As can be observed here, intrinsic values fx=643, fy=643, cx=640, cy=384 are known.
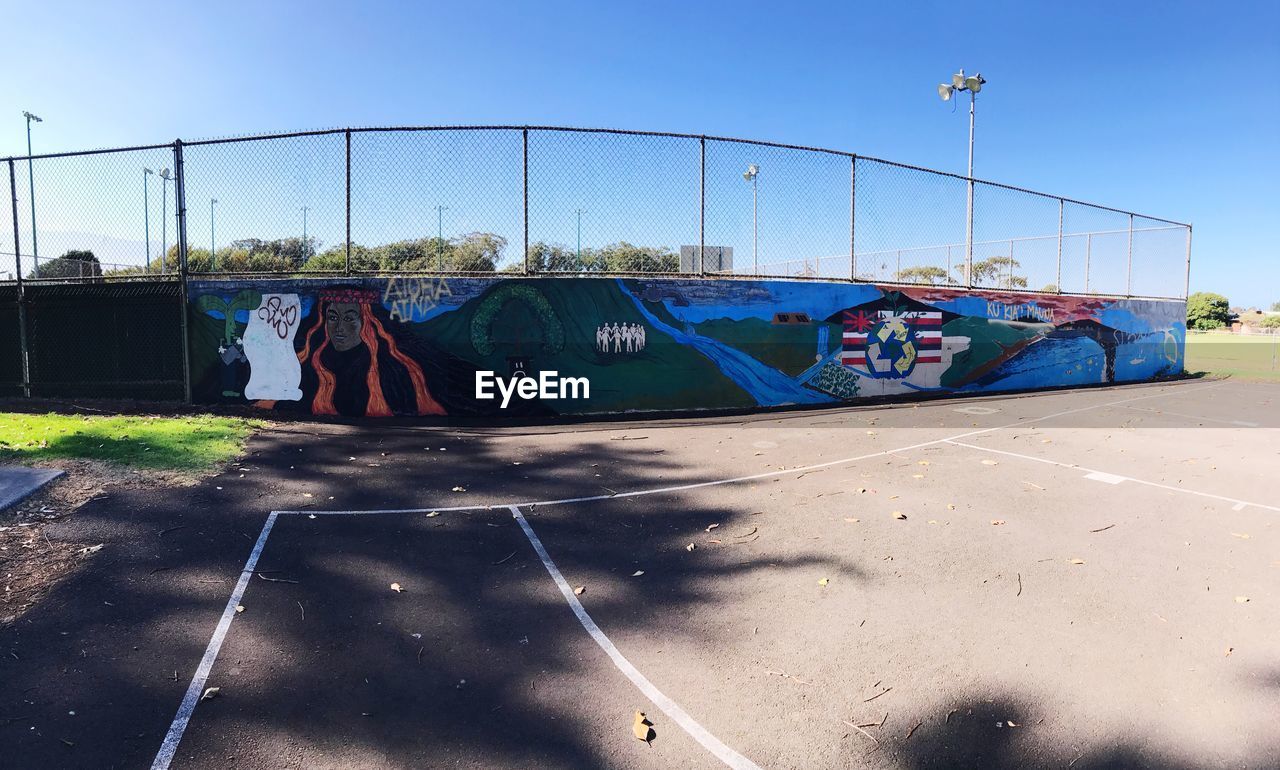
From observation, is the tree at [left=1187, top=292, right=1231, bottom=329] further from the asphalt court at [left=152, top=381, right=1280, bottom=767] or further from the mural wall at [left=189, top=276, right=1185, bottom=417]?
the asphalt court at [left=152, top=381, right=1280, bottom=767]

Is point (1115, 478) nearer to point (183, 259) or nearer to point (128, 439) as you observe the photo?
point (128, 439)

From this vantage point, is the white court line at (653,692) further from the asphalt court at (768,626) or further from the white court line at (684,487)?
the white court line at (684,487)

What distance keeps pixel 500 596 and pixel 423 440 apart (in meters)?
6.06

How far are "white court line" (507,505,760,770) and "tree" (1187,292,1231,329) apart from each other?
73.7 metres

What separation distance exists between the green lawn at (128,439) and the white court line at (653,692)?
5.53 metres

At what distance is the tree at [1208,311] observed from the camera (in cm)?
6084

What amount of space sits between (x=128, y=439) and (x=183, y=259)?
4.79 metres

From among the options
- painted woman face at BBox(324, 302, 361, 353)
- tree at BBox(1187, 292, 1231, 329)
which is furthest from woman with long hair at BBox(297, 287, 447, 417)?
tree at BBox(1187, 292, 1231, 329)

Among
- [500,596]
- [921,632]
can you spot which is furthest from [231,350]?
[921,632]

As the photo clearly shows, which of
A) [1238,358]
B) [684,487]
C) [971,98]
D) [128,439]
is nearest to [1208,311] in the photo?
[1238,358]

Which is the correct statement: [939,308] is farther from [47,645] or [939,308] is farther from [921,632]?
[47,645]

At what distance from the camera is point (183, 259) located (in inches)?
464

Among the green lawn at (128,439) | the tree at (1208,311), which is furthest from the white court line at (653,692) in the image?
the tree at (1208,311)

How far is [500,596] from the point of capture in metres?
4.39
